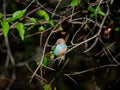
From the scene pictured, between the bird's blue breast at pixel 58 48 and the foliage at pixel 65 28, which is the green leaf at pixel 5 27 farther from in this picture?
the bird's blue breast at pixel 58 48

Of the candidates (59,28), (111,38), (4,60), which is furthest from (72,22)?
(4,60)

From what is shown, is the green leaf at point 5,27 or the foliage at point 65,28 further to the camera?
the foliage at point 65,28

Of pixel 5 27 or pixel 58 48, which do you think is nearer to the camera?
pixel 5 27

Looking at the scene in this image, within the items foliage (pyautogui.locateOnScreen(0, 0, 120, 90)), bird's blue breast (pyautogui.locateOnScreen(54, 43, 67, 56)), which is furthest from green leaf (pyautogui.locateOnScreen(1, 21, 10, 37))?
bird's blue breast (pyautogui.locateOnScreen(54, 43, 67, 56))

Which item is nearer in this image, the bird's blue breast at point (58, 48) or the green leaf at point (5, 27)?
the green leaf at point (5, 27)

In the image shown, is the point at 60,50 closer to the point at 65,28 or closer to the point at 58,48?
the point at 58,48

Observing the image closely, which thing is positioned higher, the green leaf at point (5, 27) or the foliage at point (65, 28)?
the green leaf at point (5, 27)

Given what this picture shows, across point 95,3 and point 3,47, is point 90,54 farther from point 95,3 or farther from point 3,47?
point 3,47

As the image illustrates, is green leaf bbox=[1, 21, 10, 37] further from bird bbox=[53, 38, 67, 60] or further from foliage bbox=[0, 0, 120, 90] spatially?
bird bbox=[53, 38, 67, 60]

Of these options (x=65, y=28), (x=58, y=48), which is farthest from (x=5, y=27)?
(x=65, y=28)

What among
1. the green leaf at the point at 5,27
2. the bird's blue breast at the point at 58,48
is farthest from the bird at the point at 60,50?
the green leaf at the point at 5,27

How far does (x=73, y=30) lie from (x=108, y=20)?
0.86ft

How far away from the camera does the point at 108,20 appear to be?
2268 mm

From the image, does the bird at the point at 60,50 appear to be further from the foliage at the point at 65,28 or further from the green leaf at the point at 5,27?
the green leaf at the point at 5,27
